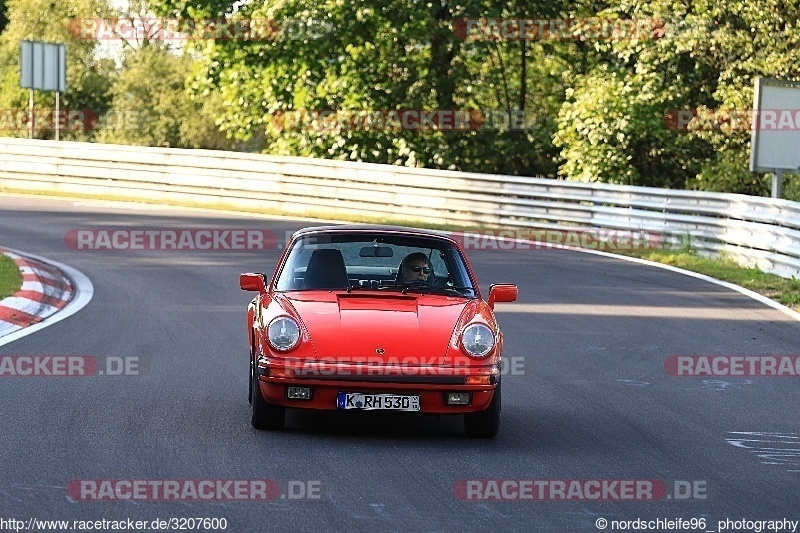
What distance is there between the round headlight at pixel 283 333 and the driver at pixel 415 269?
1218 millimetres

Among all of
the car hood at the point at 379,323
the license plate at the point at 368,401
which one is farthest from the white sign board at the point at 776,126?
the license plate at the point at 368,401

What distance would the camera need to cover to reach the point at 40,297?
15.4m

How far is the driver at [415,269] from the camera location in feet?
32.5

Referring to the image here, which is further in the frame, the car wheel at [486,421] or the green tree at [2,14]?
the green tree at [2,14]

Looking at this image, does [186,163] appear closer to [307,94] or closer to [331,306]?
[307,94]

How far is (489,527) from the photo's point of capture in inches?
255

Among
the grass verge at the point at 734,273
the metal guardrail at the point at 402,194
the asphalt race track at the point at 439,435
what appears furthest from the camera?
the metal guardrail at the point at 402,194

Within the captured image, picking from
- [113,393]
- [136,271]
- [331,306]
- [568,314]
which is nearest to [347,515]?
[331,306]

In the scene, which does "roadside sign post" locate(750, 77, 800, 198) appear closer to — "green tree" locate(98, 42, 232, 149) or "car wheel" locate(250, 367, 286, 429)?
"car wheel" locate(250, 367, 286, 429)

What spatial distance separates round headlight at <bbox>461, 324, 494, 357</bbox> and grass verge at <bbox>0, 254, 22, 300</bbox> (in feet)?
24.3

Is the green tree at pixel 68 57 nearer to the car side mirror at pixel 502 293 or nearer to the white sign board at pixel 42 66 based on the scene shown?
the white sign board at pixel 42 66

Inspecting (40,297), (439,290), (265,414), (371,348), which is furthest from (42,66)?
(371,348)

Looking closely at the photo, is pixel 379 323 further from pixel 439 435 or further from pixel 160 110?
pixel 160 110

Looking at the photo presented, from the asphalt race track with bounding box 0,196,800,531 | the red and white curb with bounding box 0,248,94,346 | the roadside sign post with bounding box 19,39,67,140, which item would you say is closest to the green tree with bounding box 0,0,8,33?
the roadside sign post with bounding box 19,39,67,140
